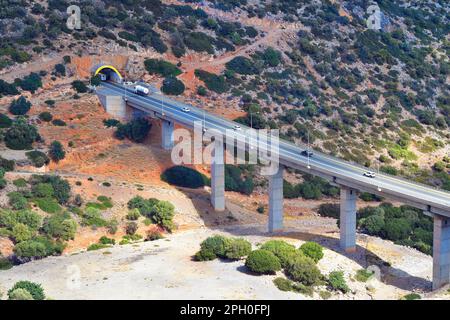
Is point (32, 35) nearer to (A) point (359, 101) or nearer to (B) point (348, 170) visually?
(A) point (359, 101)

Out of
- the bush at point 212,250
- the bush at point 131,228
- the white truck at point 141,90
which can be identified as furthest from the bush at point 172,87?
the bush at point 212,250

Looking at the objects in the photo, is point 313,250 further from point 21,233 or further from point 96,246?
point 21,233

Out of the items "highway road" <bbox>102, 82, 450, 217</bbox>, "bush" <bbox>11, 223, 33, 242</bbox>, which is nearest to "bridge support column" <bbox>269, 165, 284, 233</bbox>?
"highway road" <bbox>102, 82, 450, 217</bbox>

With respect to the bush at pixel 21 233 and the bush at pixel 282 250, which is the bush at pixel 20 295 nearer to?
the bush at pixel 21 233

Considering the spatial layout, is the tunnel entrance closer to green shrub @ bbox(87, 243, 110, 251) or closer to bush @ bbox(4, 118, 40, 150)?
bush @ bbox(4, 118, 40, 150)

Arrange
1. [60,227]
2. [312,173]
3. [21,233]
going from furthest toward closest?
1. [312,173]
2. [60,227]
3. [21,233]

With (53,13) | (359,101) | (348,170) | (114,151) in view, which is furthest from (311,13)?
(348,170)

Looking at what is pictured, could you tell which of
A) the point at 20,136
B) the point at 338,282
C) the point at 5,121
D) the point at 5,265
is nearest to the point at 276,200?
the point at 338,282
